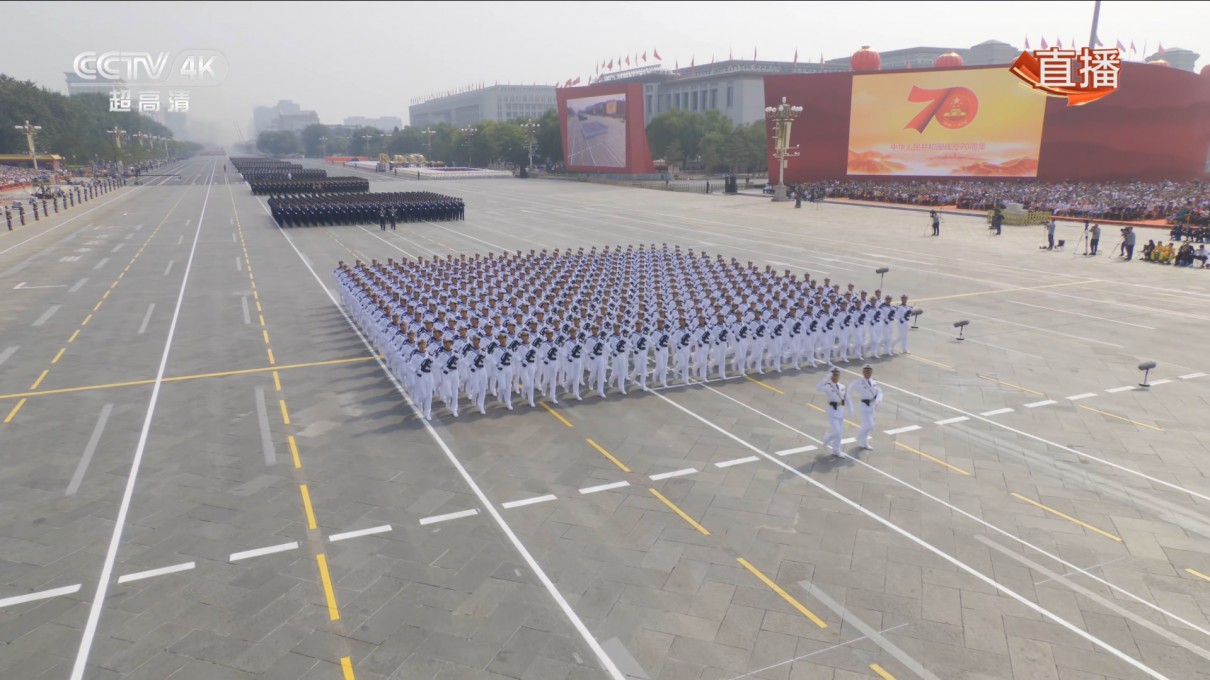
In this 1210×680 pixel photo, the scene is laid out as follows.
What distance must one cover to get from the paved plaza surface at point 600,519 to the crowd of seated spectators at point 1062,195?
3297 centimetres

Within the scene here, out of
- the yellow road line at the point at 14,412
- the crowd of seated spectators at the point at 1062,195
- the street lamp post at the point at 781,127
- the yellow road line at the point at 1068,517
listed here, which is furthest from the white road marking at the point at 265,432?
the street lamp post at the point at 781,127

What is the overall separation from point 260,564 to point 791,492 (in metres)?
7.56

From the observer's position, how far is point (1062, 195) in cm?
5212

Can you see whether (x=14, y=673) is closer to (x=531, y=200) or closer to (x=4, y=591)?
(x=4, y=591)

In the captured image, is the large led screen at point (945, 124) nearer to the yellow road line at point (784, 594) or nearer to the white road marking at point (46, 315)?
the yellow road line at point (784, 594)

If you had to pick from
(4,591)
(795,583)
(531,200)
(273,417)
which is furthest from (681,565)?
(531,200)

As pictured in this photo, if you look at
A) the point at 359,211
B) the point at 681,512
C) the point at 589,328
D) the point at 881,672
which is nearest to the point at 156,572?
the point at 681,512

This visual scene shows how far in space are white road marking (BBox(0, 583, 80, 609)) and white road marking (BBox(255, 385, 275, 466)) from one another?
3521 millimetres

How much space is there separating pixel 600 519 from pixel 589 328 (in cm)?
604

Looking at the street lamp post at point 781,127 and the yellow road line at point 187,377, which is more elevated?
the street lamp post at point 781,127

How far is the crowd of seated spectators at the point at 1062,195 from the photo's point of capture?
148ft

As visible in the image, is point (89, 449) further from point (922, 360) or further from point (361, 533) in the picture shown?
point (922, 360)

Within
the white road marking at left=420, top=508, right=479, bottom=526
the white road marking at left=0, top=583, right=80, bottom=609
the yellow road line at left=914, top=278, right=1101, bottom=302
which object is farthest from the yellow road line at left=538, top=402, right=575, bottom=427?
the yellow road line at left=914, top=278, right=1101, bottom=302

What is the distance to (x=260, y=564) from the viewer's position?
340 inches
